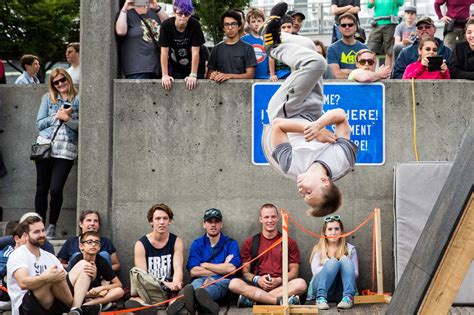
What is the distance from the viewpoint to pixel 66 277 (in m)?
10.3

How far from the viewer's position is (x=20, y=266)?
980 centimetres

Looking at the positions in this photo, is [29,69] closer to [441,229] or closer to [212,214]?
[212,214]

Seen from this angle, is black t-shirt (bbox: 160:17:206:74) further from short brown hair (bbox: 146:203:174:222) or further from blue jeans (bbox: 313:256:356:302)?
blue jeans (bbox: 313:256:356:302)

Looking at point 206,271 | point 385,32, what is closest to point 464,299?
point 206,271

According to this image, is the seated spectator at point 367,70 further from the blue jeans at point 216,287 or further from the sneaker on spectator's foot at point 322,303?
the blue jeans at point 216,287

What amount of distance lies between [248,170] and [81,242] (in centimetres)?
223

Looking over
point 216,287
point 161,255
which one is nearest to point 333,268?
point 216,287

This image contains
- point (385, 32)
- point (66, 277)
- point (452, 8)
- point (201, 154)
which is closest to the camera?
point (66, 277)

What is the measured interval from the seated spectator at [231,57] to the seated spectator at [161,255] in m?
1.78

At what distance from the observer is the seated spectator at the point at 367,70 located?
11.0 meters

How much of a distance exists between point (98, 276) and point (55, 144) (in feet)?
5.85

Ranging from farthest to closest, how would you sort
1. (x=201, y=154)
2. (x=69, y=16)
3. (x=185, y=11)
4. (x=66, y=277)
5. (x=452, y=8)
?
(x=69, y=16)
(x=452, y=8)
(x=201, y=154)
(x=185, y=11)
(x=66, y=277)

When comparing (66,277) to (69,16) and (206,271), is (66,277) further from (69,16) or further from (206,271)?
(69,16)

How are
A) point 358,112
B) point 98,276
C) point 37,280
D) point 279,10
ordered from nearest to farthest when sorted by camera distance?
point 279,10
point 37,280
point 98,276
point 358,112
